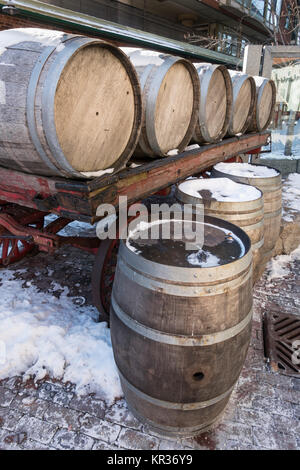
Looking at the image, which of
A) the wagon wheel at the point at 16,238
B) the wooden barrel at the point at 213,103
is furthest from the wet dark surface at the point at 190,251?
the wooden barrel at the point at 213,103

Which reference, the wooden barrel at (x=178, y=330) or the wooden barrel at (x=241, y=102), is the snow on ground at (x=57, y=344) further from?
the wooden barrel at (x=241, y=102)

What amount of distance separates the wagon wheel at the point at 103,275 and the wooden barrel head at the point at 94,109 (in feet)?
2.63

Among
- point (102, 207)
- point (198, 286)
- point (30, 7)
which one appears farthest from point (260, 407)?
point (30, 7)

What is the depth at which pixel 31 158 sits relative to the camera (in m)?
2.17

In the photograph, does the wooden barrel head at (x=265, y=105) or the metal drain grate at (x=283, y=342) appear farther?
the wooden barrel head at (x=265, y=105)

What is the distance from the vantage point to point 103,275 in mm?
3057

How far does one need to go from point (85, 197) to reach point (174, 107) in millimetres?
1719

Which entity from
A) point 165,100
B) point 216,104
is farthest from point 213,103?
point 165,100

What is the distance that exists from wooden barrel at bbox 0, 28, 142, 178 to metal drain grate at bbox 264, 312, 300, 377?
2327mm

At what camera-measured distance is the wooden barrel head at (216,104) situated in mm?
4121

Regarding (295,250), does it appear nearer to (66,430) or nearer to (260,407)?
(260,407)

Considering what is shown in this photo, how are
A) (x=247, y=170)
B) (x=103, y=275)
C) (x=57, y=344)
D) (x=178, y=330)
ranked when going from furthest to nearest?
(x=247, y=170), (x=103, y=275), (x=57, y=344), (x=178, y=330)

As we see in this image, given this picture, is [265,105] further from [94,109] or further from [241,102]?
[94,109]

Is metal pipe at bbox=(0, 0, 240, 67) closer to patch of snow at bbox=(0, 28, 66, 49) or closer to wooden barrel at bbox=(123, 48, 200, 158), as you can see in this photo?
wooden barrel at bbox=(123, 48, 200, 158)
